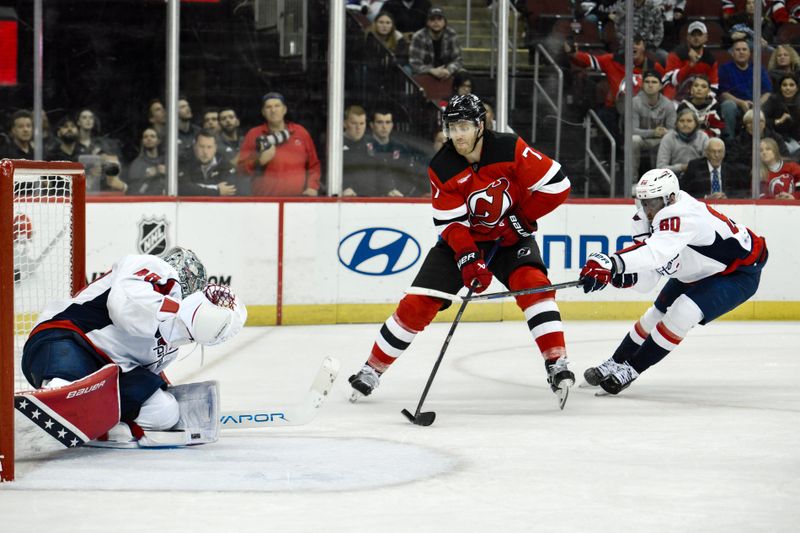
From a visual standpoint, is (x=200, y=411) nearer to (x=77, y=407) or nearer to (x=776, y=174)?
(x=77, y=407)

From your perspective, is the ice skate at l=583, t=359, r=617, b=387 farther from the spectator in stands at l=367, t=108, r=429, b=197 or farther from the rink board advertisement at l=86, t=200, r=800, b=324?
the spectator in stands at l=367, t=108, r=429, b=197

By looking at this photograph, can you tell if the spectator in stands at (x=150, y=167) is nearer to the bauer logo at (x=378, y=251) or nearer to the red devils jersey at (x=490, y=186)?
the bauer logo at (x=378, y=251)

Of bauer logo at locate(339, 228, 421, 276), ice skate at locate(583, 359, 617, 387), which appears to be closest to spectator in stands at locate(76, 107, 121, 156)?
bauer logo at locate(339, 228, 421, 276)

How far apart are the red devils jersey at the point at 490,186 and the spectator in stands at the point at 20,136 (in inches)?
124

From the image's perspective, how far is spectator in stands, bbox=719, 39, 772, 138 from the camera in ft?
25.2

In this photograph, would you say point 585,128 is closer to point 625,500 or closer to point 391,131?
point 391,131

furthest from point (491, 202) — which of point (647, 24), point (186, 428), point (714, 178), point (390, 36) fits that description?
point (647, 24)

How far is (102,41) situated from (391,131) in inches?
68.7

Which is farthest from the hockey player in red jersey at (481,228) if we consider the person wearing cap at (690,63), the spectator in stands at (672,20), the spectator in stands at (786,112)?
the spectator in stands at (786,112)

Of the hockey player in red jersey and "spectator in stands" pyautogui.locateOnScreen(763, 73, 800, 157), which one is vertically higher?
"spectator in stands" pyautogui.locateOnScreen(763, 73, 800, 157)

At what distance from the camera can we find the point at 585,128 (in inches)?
299

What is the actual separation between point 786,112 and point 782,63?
32cm

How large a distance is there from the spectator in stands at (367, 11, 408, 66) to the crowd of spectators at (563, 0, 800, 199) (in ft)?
3.45

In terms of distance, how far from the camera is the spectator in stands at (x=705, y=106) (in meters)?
7.70
